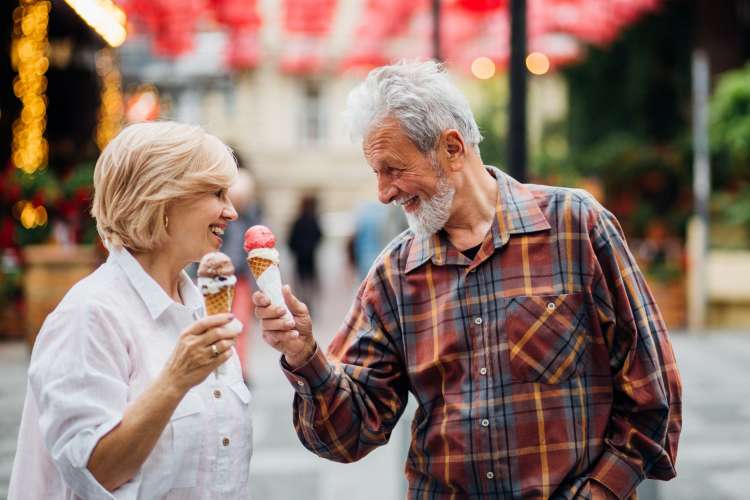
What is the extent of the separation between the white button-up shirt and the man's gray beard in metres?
0.64

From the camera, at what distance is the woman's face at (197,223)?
238cm

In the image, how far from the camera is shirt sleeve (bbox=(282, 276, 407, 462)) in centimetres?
255

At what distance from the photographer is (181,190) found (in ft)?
Result: 7.66

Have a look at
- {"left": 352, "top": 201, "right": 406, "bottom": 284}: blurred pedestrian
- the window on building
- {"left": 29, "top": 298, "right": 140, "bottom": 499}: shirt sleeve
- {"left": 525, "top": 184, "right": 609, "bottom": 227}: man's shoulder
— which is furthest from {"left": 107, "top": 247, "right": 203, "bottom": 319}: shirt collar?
the window on building

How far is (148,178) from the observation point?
2.31 meters

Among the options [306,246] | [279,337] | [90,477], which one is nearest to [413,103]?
[279,337]

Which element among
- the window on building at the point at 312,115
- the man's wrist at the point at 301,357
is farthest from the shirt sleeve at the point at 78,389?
the window on building at the point at 312,115

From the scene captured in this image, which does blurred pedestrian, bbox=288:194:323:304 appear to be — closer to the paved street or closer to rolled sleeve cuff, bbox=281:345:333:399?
the paved street

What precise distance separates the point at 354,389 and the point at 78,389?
78cm

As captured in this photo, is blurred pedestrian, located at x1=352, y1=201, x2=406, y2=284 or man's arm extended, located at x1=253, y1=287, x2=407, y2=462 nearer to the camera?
man's arm extended, located at x1=253, y1=287, x2=407, y2=462

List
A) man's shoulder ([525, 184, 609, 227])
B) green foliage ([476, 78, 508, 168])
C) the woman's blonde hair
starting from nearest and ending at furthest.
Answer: the woman's blonde hair, man's shoulder ([525, 184, 609, 227]), green foliage ([476, 78, 508, 168])

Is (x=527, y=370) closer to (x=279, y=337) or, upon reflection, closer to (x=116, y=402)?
(x=279, y=337)

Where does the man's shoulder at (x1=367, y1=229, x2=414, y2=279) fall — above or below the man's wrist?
above

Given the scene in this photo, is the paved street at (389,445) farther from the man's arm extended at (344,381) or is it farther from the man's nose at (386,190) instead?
the man's nose at (386,190)
